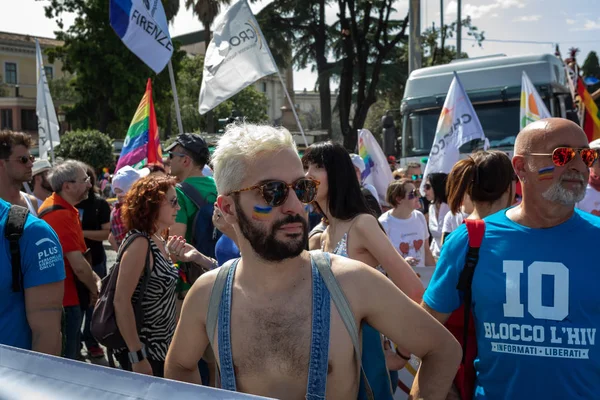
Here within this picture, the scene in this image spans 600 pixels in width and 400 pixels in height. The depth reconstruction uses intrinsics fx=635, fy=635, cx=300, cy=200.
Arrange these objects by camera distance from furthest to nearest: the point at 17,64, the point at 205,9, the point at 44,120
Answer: the point at 17,64 < the point at 205,9 < the point at 44,120

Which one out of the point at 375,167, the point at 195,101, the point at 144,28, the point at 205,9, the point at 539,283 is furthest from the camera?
the point at 195,101

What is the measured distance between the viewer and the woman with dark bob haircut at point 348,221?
311 centimetres

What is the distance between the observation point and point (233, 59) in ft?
25.4

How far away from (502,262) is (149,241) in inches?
83.8

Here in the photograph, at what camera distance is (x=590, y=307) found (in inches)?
88.4

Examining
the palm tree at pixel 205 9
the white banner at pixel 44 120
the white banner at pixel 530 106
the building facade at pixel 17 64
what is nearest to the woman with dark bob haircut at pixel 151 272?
the white banner at pixel 530 106

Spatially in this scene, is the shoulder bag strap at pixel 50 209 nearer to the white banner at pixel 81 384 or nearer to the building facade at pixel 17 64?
the white banner at pixel 81 384

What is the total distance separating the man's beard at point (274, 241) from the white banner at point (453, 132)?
5.68m

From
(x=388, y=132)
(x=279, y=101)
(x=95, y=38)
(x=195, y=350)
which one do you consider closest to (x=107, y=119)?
(x=95, y=38)

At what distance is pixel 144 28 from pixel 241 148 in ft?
20.6

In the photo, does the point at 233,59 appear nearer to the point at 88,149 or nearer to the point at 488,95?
the point at 488,95

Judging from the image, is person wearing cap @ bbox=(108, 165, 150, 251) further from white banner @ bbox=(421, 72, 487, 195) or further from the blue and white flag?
white banner @ bbox=(421, 72, 487, 195)

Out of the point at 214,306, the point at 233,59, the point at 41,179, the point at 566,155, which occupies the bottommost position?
the point at 214,306

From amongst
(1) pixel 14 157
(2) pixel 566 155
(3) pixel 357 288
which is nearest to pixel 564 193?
(2) pixel 566 155
